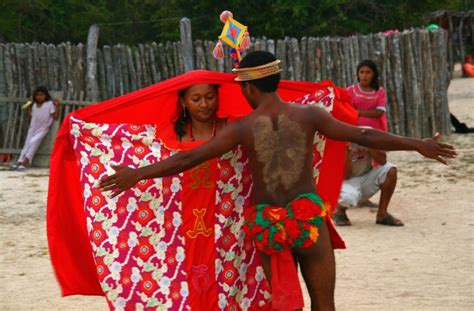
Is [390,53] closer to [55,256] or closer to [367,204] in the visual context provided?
[367,204]

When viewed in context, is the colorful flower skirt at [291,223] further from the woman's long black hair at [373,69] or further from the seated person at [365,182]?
the woman's long black hair at [373,69]

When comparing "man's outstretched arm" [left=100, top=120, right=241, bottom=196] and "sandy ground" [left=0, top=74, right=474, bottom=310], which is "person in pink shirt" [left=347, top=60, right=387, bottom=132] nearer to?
"sandy ground" [left=0, top=74, right=474, bottom=310]

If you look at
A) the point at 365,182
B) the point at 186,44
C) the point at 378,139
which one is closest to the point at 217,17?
the point at 186,44

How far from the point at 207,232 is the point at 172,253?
23 centimetres

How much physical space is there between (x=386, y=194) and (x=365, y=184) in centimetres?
27

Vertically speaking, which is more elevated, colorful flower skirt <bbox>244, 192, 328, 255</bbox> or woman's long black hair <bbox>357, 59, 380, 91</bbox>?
woman's long black hair <bbox>357, 59, 380, 91</bbox>

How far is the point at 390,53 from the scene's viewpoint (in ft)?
47.2

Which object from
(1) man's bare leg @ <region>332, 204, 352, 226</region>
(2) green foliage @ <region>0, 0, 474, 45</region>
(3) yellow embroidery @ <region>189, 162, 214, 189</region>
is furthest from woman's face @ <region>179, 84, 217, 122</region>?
(2) green foliage @ <region>0, 0, 474, 45</region>

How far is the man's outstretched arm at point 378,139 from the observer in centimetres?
457

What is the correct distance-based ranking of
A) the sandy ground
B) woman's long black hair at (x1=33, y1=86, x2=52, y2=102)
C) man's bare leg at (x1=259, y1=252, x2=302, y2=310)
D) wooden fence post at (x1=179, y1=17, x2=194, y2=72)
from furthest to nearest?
wooden fence post at (x1=179, y1=17, x2=194, y2=72), woman's long black hair at (x1=33, y1=86, x2=52, y2=102), the sandy ground, man's bare leg at (x1=259, y1=252, x2=302, y2=310)

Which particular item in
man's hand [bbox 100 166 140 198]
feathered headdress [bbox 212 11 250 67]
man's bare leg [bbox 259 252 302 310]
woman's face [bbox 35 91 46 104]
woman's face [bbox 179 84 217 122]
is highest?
feathered headdress [bbox 212 11 250 67]

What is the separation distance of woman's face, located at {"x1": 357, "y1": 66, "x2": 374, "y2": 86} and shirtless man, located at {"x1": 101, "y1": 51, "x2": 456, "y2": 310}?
4.64 meters

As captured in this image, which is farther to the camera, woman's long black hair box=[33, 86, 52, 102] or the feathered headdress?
woman's long black hair box=[33, 86, 52, 102]

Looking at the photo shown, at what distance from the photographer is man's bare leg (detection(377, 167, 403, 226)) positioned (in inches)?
346
